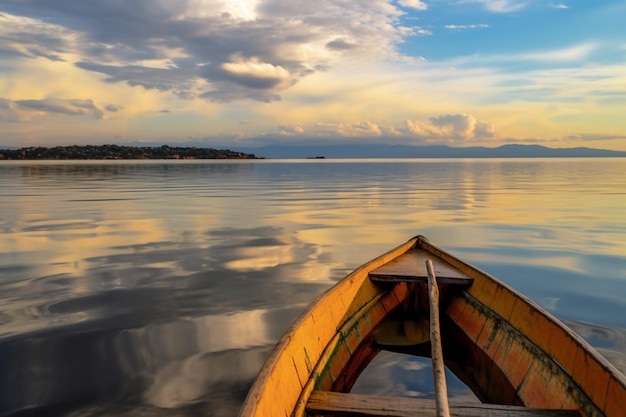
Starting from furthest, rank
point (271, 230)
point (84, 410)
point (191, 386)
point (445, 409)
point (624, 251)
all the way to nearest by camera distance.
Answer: point (271, 230) → point (624, 251) → point (191, 386) → point (84, 410) → point (445, 409)

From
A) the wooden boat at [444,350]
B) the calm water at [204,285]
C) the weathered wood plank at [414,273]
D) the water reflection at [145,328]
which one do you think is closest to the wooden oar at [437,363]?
the wooden boat at [444,350]

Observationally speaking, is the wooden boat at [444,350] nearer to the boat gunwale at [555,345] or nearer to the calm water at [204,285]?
the boat gunwale at [555,345]

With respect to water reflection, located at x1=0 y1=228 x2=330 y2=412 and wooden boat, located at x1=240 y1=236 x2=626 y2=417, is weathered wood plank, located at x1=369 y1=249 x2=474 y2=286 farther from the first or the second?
water reflection, located at x1=0 y1=228 x2=330 y2=412

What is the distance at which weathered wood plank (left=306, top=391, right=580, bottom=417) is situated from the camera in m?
4.41

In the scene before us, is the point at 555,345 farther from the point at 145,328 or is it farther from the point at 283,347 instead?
the point at 145,328

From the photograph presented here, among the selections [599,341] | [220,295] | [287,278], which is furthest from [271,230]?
[599,341]

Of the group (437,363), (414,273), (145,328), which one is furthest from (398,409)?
(145,328)

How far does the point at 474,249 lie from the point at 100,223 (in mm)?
16193

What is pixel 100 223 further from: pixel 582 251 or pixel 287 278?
pixel 582 251

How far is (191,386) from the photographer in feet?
20.7

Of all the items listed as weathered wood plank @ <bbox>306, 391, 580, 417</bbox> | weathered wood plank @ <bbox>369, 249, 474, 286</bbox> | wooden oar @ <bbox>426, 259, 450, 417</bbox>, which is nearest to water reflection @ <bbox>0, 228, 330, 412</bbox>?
weathered wood plank @ <bbox>306, 391, 580, 417</bbox>

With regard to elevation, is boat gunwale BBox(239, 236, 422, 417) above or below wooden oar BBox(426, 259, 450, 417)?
above

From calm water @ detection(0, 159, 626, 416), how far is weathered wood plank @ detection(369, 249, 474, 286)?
1716mm

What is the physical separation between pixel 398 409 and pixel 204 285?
7.47 meters
